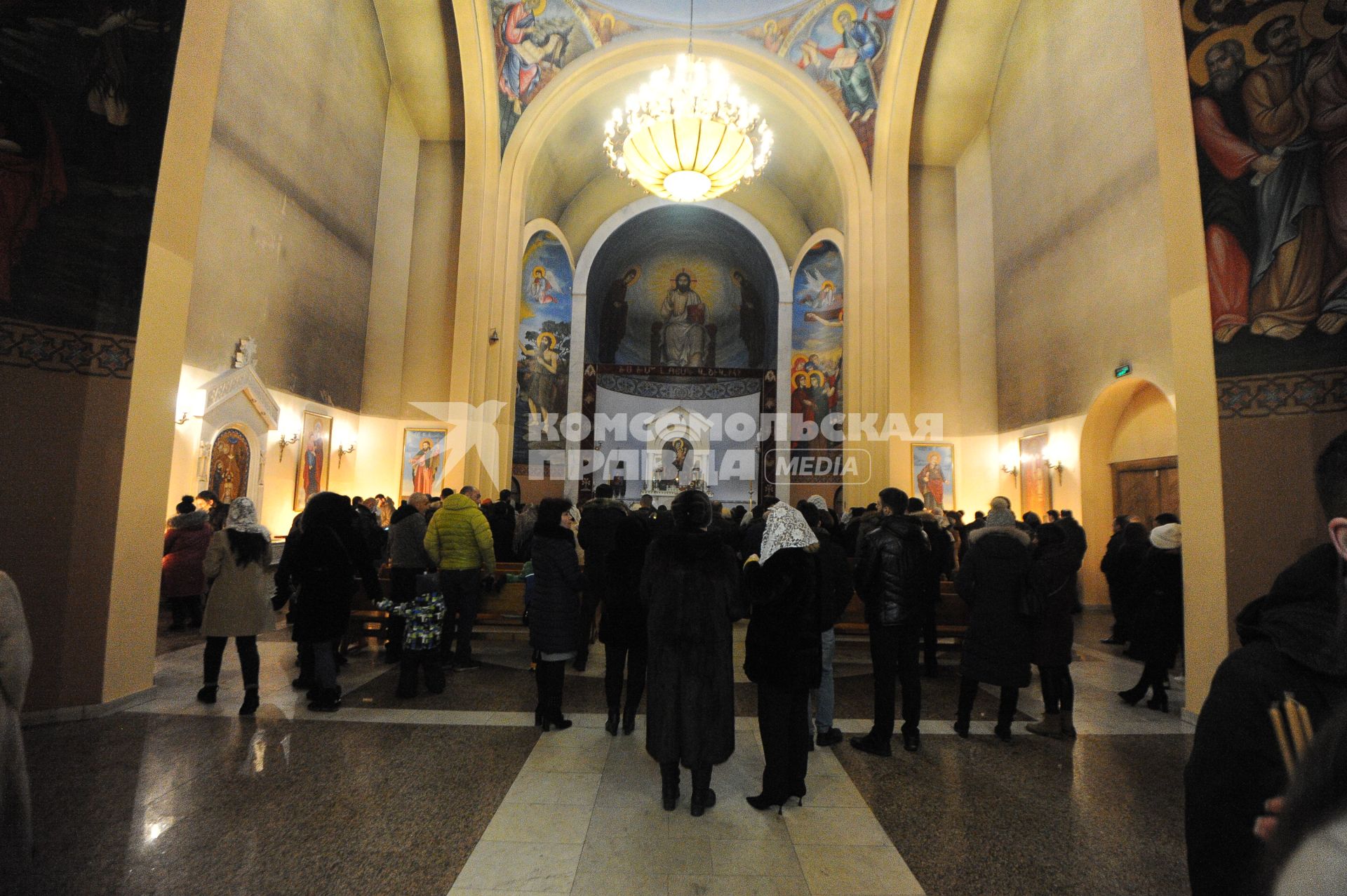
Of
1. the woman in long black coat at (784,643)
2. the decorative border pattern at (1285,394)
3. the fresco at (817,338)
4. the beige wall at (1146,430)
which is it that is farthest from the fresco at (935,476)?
the woman in long black coat at (784,643)

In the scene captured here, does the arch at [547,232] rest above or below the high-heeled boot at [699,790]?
above

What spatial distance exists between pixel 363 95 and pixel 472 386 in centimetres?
506

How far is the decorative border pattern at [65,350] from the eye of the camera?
3.84 metres

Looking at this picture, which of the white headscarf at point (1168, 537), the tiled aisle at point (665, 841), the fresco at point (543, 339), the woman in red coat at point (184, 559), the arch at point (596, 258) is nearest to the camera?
the tiled aisle at point (665, 841)

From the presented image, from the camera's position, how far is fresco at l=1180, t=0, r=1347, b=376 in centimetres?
374

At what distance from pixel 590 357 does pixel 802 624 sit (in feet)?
53.5

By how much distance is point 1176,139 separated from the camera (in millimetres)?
4375

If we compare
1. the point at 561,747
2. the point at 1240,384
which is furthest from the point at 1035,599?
the point at 561,747

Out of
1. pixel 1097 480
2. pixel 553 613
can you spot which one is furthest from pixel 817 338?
pixel 553 613

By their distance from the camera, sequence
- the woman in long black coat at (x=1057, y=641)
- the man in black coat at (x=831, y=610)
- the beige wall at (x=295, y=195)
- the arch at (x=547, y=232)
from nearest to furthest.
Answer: the man in black coat at (x=831, y=610)
the woman in long black coat at (x=1057, y=641)
the beige wall at (x=295, y=195)
the arch at (x=547, y=232)

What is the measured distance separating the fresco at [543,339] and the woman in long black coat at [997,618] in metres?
12.0

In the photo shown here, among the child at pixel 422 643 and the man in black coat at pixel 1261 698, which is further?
the child at pixel 422 643

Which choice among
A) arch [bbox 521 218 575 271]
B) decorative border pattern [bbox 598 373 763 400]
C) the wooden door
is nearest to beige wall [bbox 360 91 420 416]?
arch [bbox 521 218 575 271]

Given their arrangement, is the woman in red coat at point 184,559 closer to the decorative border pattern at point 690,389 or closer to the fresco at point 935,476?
the fresco at point 935,476
